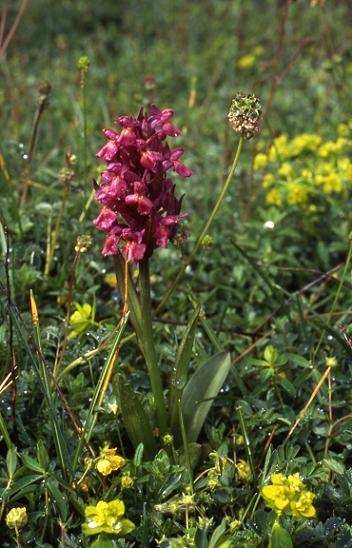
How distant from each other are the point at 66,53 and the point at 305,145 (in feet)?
8.62

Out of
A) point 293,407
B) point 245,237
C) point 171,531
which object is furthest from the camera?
point 245,237

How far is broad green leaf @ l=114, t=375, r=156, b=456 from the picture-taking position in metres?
1.51

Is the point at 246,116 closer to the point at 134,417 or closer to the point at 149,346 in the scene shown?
the point at 149,346

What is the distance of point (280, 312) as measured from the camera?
7.20 feet

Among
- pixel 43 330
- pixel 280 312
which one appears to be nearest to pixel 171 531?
pixel 43 330

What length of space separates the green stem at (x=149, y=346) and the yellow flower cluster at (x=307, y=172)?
1066 millimetres

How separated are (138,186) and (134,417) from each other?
20.5 inches

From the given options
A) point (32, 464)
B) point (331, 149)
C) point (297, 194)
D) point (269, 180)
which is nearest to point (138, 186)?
point (32, 464)

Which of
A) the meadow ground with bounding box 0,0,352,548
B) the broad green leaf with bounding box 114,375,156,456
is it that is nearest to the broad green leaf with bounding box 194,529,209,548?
the meadow ground with bounding box 0,0,352,548

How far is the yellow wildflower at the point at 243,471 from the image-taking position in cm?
158

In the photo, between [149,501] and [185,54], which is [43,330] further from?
[185,54]

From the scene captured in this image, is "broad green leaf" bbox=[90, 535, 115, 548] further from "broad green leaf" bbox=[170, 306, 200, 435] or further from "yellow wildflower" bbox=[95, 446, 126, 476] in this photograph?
"broad green leaf" bbox=[170, 306, 200, 435]

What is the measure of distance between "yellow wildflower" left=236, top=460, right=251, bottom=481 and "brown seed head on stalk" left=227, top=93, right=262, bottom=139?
0.73 m

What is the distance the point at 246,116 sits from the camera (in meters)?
1.52
